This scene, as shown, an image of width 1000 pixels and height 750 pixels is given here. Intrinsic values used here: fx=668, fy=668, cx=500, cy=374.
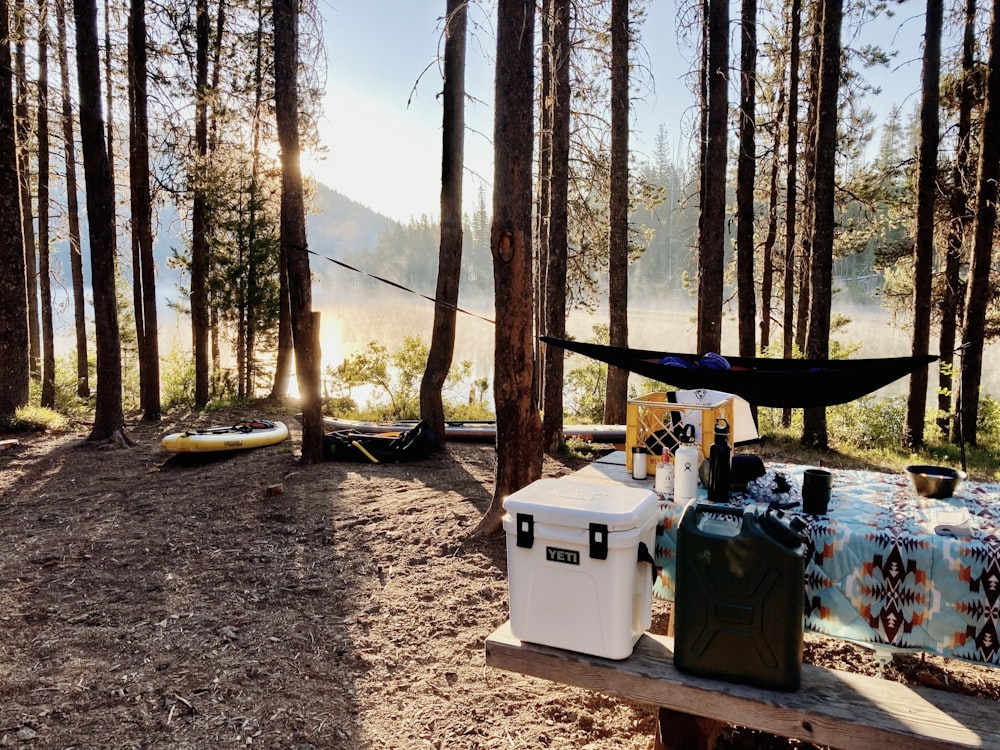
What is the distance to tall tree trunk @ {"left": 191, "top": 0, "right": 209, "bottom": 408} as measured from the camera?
8.84 m

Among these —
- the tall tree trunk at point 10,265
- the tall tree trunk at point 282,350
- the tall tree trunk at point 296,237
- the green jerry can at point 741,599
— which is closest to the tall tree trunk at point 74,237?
the tall tree trunk at point 10,265

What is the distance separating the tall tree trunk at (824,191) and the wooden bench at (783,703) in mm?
5171

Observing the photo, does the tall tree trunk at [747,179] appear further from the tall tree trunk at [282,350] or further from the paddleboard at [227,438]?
the tall tree trunk at [282,350]

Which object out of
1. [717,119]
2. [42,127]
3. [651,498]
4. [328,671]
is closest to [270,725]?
[328,671]

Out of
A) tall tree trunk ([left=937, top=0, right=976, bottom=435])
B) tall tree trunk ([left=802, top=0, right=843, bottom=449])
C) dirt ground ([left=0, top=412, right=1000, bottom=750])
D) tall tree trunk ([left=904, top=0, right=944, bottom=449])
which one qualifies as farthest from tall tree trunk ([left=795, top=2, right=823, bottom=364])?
dirt ground ([left=0, top=412, right=1000, bottom=750])

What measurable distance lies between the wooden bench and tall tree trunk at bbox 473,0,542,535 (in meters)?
1.91

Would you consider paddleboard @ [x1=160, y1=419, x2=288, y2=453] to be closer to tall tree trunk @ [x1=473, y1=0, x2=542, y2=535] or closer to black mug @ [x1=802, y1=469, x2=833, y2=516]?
tall tree trunk @ [x1=473, y1=0, x2=542, y2=535]

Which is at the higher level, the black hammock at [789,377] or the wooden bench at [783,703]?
the black hammock at [789,377]

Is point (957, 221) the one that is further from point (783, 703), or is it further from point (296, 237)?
point (783, 703)

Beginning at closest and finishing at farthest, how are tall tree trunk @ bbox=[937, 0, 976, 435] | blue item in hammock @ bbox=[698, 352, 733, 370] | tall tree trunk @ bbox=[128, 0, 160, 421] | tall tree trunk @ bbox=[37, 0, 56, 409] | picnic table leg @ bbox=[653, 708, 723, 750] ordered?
picnic table leg @ bbox=[653, 708, 723, 750] → blue item in hammock @ bbox=[698, 352, 733, 370] → tall tree trunk @ bbox=[937, 0, 976, 435] → tall tree trunk @ bbox=[128, 0, 160, 421] → tall tree trunk @ bbox=[37, 0, 56, 409]

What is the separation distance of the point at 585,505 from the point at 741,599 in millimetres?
386

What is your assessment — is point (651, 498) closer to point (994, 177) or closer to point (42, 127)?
point (994, 177)

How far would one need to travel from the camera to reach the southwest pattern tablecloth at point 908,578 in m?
1.61

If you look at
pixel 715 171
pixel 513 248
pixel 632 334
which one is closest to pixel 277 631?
pixel 513 248
